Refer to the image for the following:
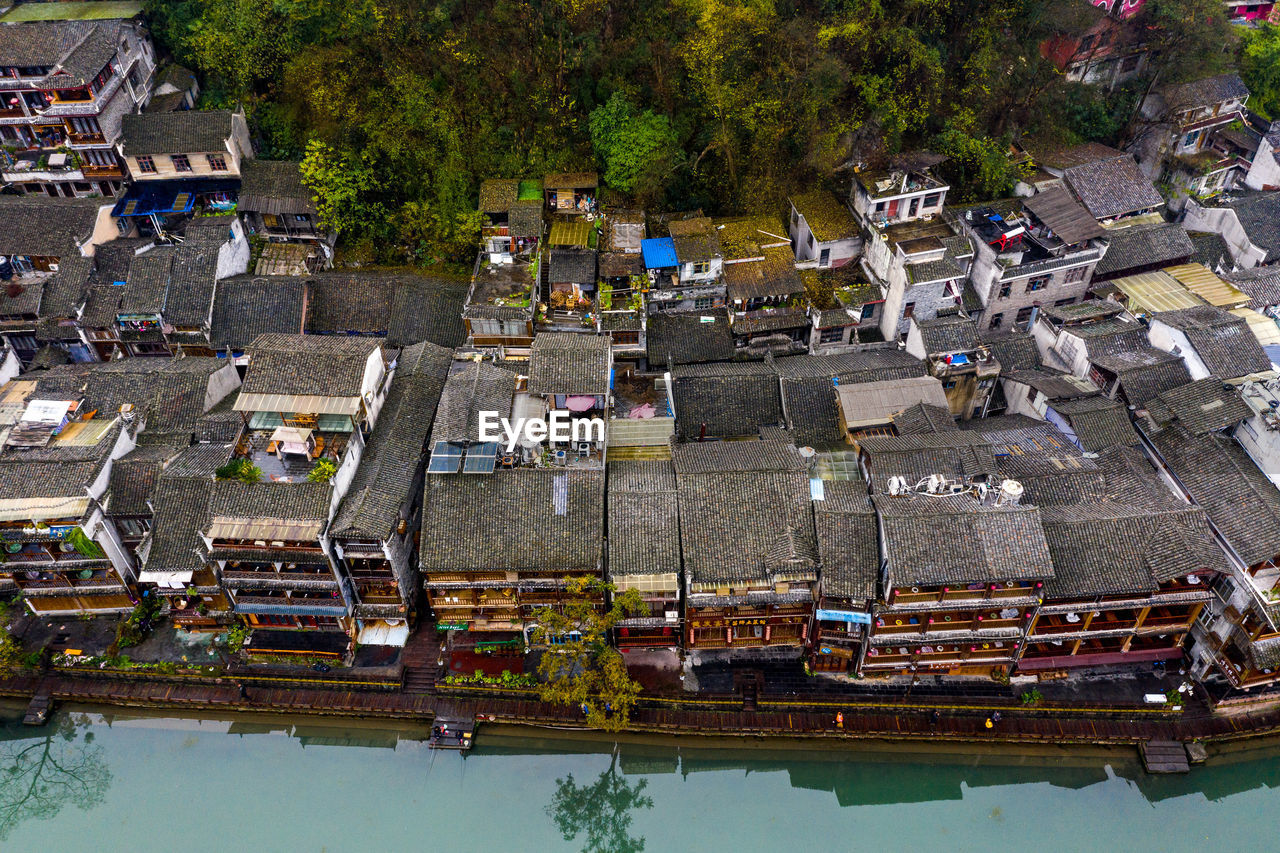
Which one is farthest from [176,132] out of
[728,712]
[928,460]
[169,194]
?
[928,460]

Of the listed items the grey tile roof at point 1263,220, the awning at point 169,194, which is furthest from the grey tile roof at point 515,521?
the grey tile roof at point 1263,220

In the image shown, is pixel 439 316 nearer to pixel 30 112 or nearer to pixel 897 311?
pixel 897 311

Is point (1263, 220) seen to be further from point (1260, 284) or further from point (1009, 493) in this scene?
point (1009, 493)

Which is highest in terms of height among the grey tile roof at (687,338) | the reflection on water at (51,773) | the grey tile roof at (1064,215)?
the grey tile roof at (1064,215)

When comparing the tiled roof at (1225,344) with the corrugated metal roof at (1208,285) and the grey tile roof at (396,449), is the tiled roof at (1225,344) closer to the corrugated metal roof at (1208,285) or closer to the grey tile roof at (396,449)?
the corrugated metal roof at (1208,285)

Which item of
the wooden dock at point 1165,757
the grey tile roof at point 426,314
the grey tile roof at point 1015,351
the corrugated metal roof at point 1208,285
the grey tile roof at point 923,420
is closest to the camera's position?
the wooden dock at point 1165,757

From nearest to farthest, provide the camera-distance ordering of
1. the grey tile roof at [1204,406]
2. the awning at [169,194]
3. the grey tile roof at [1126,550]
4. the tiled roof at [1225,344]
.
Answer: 1. the grey tile roof at [1126,550]
2. the grey tile roof at [1204,406]
3. the tiled roof at [1225,344]
4. the awning at [169,194]
